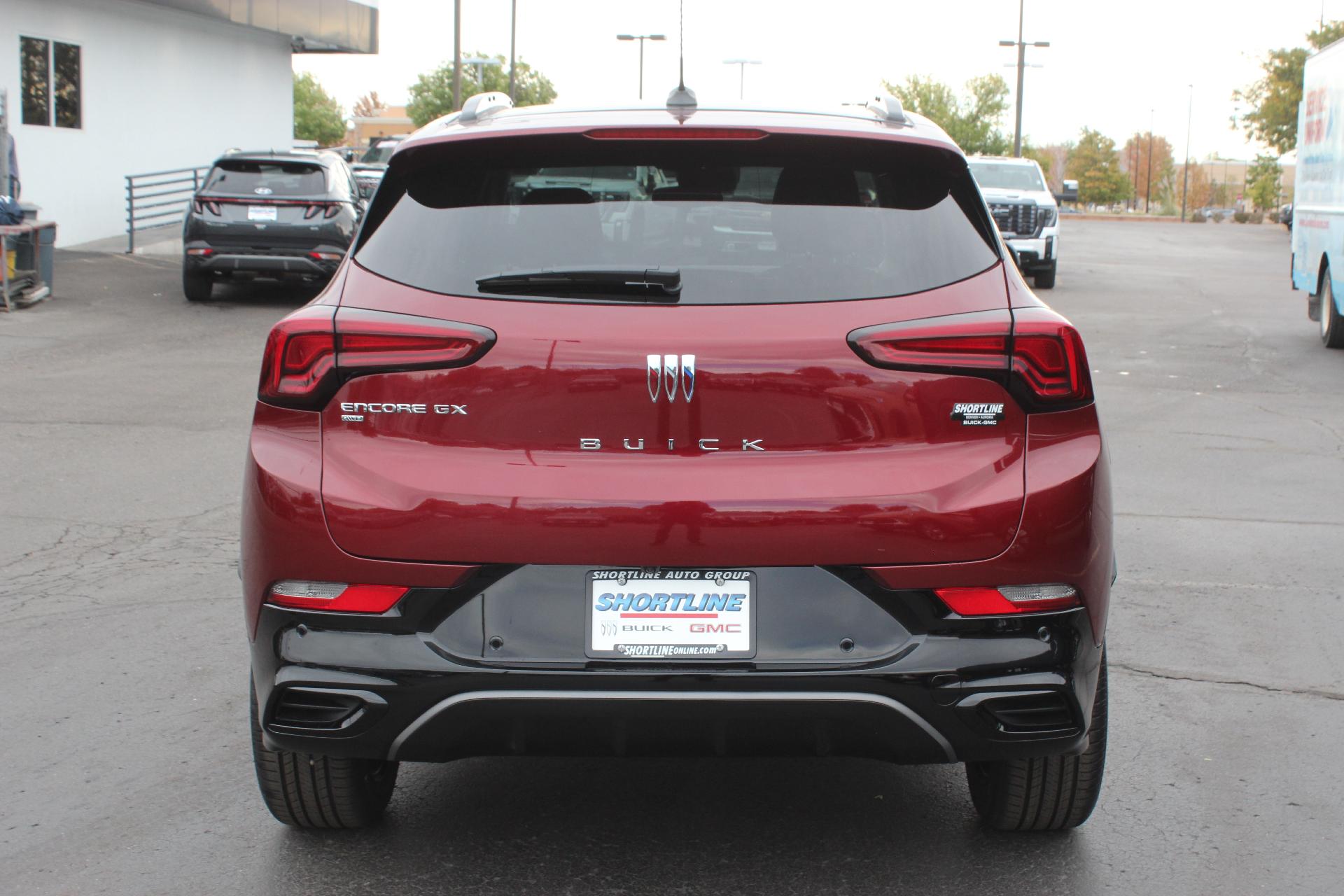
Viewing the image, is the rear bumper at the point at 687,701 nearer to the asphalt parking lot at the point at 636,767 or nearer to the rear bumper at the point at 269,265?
the asphalt parking lot at the point at 636,767

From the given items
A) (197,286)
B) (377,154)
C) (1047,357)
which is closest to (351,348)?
(1047,357)

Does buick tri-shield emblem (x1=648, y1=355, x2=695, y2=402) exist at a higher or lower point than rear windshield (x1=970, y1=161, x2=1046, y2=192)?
lower

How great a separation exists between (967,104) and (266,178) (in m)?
78.7

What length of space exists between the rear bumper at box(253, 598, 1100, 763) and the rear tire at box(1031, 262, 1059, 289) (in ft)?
78.3

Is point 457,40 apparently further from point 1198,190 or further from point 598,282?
point 1198,190

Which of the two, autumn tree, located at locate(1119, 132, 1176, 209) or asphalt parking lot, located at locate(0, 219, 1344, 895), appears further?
autumn tree, located at locate(1119, 132, 1176, 209)

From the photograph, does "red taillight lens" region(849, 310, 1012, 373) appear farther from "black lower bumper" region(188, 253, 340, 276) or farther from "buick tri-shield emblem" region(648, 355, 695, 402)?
"black lower bumper" region(188, 253, 340, 276)

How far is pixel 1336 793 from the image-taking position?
4.24m

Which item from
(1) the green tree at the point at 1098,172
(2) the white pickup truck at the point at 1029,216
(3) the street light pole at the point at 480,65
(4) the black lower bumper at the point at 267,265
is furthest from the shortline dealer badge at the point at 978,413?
(1) the green tree at the point at 1098,172

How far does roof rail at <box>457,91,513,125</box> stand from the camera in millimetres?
3872

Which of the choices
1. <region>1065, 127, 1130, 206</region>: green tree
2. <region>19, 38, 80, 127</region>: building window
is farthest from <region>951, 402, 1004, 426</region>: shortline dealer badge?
<region>1065, 127, 1130, 206</region>: green tree

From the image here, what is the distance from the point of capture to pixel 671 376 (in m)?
3.18

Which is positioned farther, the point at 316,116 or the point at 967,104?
the point at 967,104

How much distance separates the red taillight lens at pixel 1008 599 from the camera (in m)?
3.17
